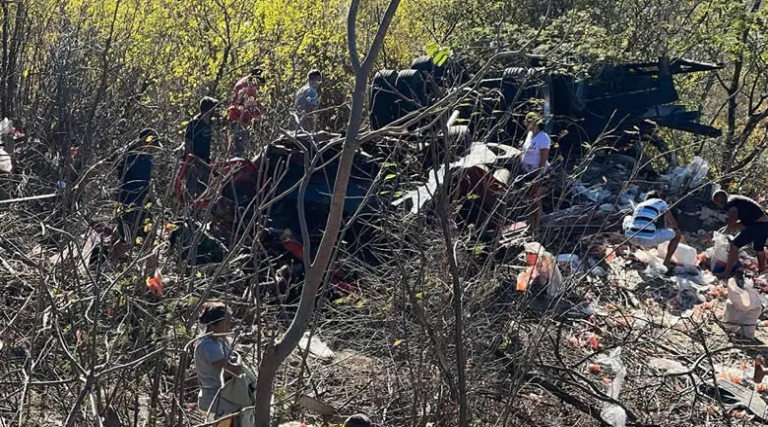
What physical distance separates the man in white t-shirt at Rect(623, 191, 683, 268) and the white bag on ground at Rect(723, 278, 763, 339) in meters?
0.97

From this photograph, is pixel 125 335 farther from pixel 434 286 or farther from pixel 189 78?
pixel 189 78

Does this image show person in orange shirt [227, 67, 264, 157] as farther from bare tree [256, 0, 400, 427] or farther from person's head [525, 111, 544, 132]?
bare tree [256, 0, 400, 427]

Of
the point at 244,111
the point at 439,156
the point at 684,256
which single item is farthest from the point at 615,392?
the point at 684,256

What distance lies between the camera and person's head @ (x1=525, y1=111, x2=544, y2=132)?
320 inches

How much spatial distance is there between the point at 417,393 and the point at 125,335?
168 centimetres

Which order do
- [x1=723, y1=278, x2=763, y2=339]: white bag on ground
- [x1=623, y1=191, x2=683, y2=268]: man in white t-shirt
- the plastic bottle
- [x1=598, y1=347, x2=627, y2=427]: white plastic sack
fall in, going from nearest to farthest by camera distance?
[x1=598, y1=347, x2=627, y2=427]: white plastic sack → [x1=723, y1=278, x2=763, y2=339]: white bag on ground → [x1=623, y1=191, x2=683, y2=268]: man in white t-shirt → the plastic bottle

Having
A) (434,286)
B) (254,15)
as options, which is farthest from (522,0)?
(434,286)

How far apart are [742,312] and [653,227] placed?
1285mm

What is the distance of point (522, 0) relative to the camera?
1389 cm

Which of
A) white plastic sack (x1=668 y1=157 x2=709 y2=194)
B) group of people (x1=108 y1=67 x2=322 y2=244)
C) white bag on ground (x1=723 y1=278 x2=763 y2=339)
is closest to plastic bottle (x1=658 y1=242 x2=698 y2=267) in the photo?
white bag on ground (x1=723 y1=278 x2=763 y2=339)

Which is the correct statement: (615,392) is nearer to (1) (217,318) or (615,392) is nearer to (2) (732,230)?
(1) (217,318)

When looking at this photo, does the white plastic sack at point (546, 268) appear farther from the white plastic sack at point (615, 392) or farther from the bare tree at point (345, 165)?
the bare tree at point (345, 165)

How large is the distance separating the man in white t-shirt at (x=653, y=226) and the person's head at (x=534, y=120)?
121 centimetres

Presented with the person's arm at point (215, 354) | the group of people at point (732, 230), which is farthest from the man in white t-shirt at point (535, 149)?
the person's arm at point (215, 354)
